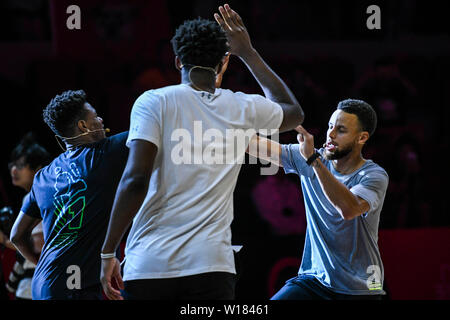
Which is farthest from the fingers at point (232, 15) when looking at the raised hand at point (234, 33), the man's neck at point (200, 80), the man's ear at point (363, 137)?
the man's ear at point (363, 137)

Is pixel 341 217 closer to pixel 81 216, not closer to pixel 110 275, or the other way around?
pixel 81 216

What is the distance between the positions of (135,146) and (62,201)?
0.93 meters

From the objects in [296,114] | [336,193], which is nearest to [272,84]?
[296,114]

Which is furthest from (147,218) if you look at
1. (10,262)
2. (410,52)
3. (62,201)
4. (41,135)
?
(410,52)

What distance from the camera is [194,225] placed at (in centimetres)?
239

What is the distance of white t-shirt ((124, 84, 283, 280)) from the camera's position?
7.73 ft

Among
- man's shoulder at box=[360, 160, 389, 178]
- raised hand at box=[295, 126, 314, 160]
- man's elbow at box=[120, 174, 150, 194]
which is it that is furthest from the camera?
man's shoulder at box=[360, 160, 389, 178]

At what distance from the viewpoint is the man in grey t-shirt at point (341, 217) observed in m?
3.46

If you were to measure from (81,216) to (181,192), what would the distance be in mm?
854

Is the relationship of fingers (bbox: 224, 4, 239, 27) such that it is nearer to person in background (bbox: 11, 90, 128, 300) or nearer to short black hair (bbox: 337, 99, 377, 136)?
person in background (bbox: 11, 90, 128, 300)

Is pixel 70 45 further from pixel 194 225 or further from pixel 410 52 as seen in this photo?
pixel 194 225

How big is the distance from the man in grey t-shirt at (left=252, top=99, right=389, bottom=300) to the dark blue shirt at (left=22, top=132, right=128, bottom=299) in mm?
1037

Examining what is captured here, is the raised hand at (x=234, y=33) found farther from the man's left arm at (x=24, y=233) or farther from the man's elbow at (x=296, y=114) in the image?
the man's left arm at (x=24, y=233)

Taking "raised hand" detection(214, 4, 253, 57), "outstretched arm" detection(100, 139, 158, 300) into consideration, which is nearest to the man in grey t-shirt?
"raised hand" detection(214, 4, 253, 57)
